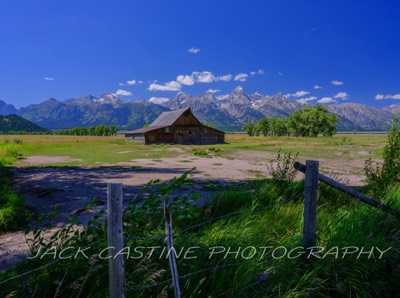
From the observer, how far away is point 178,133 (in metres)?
52.4

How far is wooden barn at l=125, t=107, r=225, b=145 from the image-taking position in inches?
1976

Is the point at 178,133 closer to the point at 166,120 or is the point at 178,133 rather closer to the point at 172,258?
the point at 166,120

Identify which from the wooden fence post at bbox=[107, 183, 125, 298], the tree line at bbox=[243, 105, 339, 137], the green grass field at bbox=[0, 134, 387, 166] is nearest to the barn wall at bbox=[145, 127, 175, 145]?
the green grass field at bbox=[0, 134, 387, 166]

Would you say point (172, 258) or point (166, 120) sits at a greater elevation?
point (166, 120)

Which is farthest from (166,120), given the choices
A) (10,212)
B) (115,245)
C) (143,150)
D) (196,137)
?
(115,245)

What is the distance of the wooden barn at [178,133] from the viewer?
165 ft

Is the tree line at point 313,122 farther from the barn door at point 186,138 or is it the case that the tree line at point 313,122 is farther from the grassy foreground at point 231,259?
the grassy foreground at point 231,259

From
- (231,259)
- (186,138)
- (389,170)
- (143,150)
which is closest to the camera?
(231,259)

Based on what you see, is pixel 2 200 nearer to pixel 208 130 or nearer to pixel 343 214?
pixel 343 214

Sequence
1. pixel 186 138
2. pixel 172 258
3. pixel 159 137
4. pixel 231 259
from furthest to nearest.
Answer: pixel 186 138
pixel 159 137
pixel 231 259
pixel 172 258

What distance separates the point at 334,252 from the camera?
3725 mm

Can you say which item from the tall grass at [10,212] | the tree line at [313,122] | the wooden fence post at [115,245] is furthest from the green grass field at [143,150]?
the tree line at [313,122]

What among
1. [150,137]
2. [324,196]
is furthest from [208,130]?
[324,196]

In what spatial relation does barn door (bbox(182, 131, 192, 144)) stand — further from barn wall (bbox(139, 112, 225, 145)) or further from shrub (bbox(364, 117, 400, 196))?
shrub (bbox(364, 117, 400, 196))
